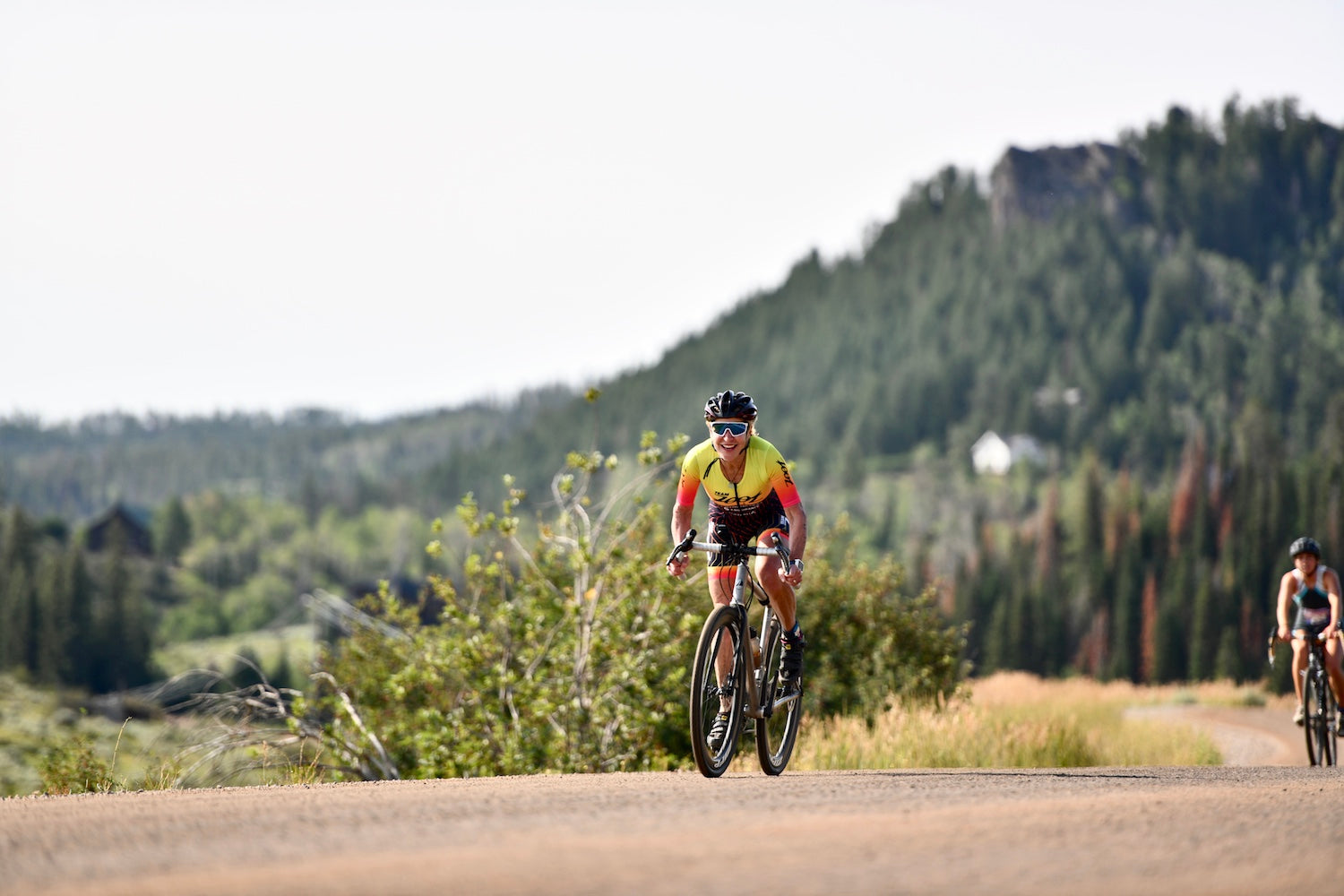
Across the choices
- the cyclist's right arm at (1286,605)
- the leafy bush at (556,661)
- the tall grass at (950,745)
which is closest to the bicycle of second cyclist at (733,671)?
the tall grass at (950,745)

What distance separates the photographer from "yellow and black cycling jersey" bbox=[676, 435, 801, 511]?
941 cm

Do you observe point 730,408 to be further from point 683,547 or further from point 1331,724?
point 1331,724

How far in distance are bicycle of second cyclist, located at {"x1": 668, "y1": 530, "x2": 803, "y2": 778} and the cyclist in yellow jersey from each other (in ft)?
0.22

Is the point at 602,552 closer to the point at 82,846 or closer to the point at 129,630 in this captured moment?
the point at 82,846

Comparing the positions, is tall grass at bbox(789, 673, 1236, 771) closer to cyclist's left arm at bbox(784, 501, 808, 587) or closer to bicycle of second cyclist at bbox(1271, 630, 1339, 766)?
bicycle of second cyclist at bbox(1271, 630, 1339, 766)

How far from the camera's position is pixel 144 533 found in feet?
630

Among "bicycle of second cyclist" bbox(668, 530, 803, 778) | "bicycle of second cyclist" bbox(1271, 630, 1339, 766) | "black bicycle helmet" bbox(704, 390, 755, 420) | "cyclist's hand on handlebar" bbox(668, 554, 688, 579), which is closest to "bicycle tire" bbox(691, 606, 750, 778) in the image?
"bicycle of second cyclist" bbox(668, 530, 803, 778)

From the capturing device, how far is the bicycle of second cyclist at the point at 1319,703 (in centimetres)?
1375

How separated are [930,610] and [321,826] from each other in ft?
57.8

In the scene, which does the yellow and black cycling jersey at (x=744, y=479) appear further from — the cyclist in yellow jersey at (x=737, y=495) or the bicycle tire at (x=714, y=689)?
the bicycle tire at (x=714, y=689)

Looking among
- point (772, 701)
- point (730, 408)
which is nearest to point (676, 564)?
point (730, 408)

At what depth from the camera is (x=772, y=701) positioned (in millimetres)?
9742

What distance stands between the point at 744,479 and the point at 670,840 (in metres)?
3.62

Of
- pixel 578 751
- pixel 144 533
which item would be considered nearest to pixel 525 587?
pixel 578 751
